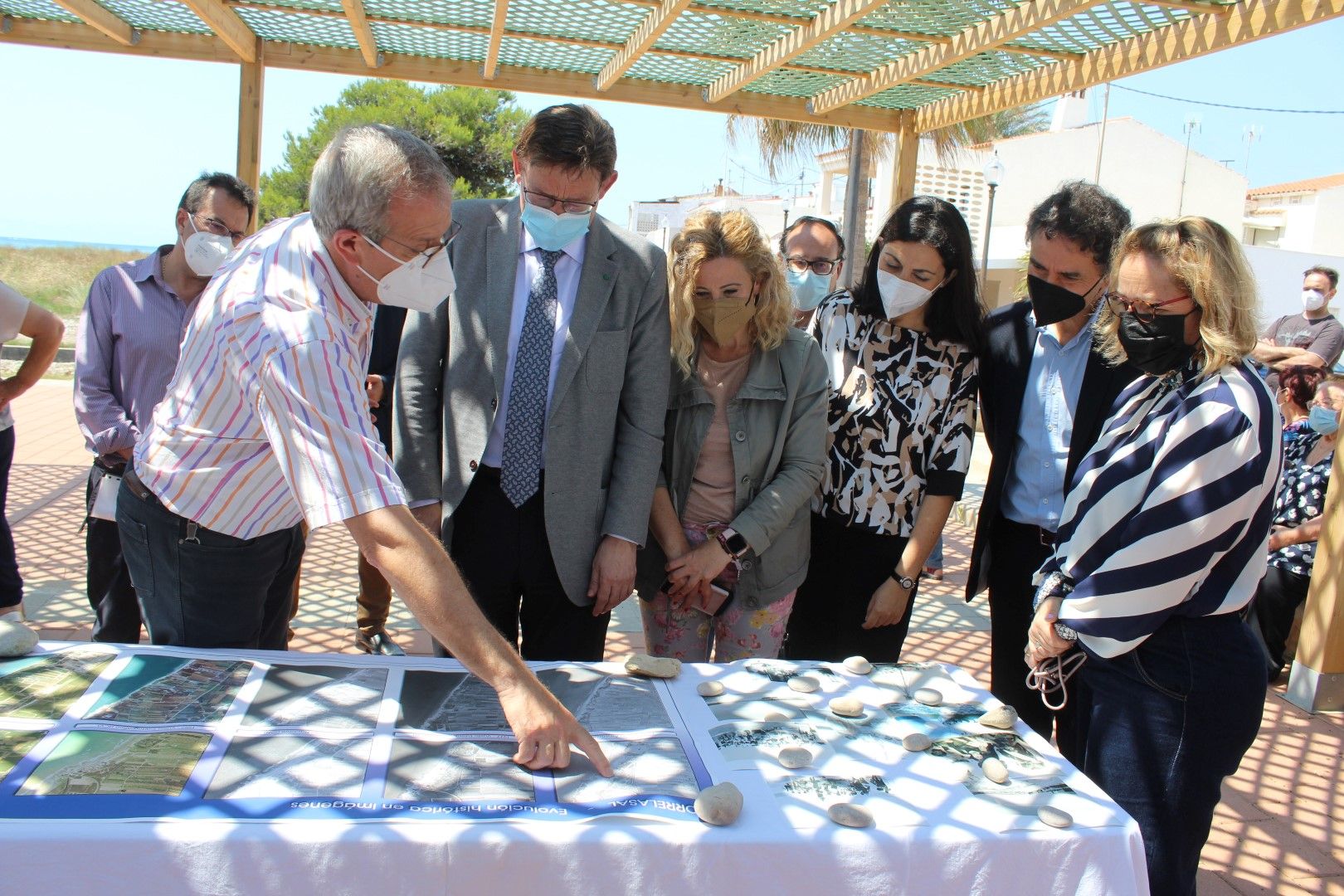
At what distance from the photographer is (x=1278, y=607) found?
4594 mm

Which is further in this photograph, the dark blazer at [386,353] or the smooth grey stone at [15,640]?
the dark blazer at [386,353]

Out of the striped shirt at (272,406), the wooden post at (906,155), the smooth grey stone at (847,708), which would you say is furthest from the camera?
the wooden post at (906,155)

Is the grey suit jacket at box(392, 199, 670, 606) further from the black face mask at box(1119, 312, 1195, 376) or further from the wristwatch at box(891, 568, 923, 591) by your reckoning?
the black face mask at box(1119, 312, 1195, 376)

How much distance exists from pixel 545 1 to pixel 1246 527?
311 cm

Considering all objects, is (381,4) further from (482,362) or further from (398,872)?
(398,872)

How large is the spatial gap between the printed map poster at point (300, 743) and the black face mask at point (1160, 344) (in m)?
1.16

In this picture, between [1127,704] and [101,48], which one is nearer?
[1127,704]

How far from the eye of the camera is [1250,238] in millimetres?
35500

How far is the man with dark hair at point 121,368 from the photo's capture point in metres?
3.06

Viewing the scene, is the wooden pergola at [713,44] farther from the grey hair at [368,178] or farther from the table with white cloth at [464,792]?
the table with white cloth at [464,792]

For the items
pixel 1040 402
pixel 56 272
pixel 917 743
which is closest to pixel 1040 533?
pixel 1040 402

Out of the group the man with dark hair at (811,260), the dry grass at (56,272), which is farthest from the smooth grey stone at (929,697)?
the dry grass at (56,272)

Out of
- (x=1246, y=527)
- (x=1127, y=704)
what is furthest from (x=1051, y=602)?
(x=1246, y=527)

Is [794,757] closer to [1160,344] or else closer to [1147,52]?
[1160,344]
